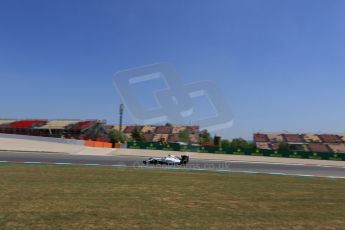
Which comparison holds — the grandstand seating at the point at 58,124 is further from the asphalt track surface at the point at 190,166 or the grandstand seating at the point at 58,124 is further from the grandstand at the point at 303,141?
the asphalt track surface at the point at 190,166

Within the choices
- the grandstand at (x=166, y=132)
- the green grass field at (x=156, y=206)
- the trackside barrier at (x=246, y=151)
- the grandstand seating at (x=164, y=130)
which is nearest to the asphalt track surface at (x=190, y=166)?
the green grass field at (x=156, y=206)

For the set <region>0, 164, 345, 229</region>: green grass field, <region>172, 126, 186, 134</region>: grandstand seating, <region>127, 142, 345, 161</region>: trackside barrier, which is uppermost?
<region>172, 126, 186, 134</region>: grandstand seating

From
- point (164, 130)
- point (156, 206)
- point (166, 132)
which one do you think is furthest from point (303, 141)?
point (156, 206)

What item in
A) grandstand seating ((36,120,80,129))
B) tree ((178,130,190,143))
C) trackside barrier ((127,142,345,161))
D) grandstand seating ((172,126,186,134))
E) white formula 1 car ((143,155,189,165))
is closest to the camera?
white formula 1 car ((143,155,189,165))

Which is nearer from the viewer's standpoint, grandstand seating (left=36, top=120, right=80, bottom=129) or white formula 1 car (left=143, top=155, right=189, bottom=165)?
white formula 1 car (left=143, top=155, right=189, bottom=165)

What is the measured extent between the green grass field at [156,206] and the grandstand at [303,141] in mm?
103198

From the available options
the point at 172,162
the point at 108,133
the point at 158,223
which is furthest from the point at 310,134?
the point at 158,223

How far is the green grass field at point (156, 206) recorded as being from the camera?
25.9 ft

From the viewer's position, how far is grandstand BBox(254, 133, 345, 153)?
366 feet

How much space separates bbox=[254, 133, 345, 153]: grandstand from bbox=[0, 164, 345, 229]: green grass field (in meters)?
103

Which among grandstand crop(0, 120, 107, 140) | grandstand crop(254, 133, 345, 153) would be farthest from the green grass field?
grandstand crop(254, 133, 345, 153)

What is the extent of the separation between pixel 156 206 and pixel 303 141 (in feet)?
391

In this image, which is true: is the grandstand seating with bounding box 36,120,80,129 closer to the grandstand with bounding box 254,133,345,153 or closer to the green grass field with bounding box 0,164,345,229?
the grandstand with bounding box 254,133,345,153

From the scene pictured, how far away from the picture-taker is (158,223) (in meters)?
7.95
